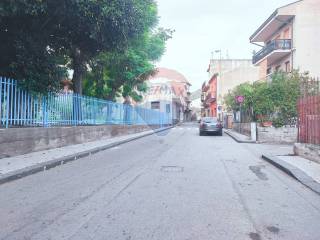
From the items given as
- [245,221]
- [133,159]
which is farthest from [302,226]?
[133,159]

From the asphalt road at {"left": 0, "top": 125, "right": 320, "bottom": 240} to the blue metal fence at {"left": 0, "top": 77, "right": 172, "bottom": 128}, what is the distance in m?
3.32

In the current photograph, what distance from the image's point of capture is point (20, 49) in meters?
12.0

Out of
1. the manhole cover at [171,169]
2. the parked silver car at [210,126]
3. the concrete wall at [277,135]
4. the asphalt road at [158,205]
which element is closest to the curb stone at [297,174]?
the asphalt road at [158,205]

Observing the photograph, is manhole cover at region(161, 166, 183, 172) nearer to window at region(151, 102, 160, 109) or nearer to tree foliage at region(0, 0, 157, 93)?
tree foliage at region(0, 0, 157, 93)

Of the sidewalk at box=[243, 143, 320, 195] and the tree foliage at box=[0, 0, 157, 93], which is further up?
the tree foliage at box=[0, 0, 157, 93]

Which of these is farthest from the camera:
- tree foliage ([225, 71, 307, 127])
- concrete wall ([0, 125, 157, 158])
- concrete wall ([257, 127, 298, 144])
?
tree foliage ([225, 71, 307, 127])

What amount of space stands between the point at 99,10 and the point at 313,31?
23.2 metres

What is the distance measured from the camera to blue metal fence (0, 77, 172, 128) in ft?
36.3

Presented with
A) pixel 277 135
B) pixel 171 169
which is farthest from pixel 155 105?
pixel 171 169

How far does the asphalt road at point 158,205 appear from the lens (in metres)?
4.41

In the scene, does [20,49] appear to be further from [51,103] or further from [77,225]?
[77,225]

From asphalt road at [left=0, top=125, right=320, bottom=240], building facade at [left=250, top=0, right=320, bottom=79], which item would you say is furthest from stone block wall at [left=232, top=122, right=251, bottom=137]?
asphalt road at [left=0, top=125, right=320, bottom=240]

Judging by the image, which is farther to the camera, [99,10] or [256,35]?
[256,35]

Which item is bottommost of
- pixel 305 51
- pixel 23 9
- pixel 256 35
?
pixel 23 9
